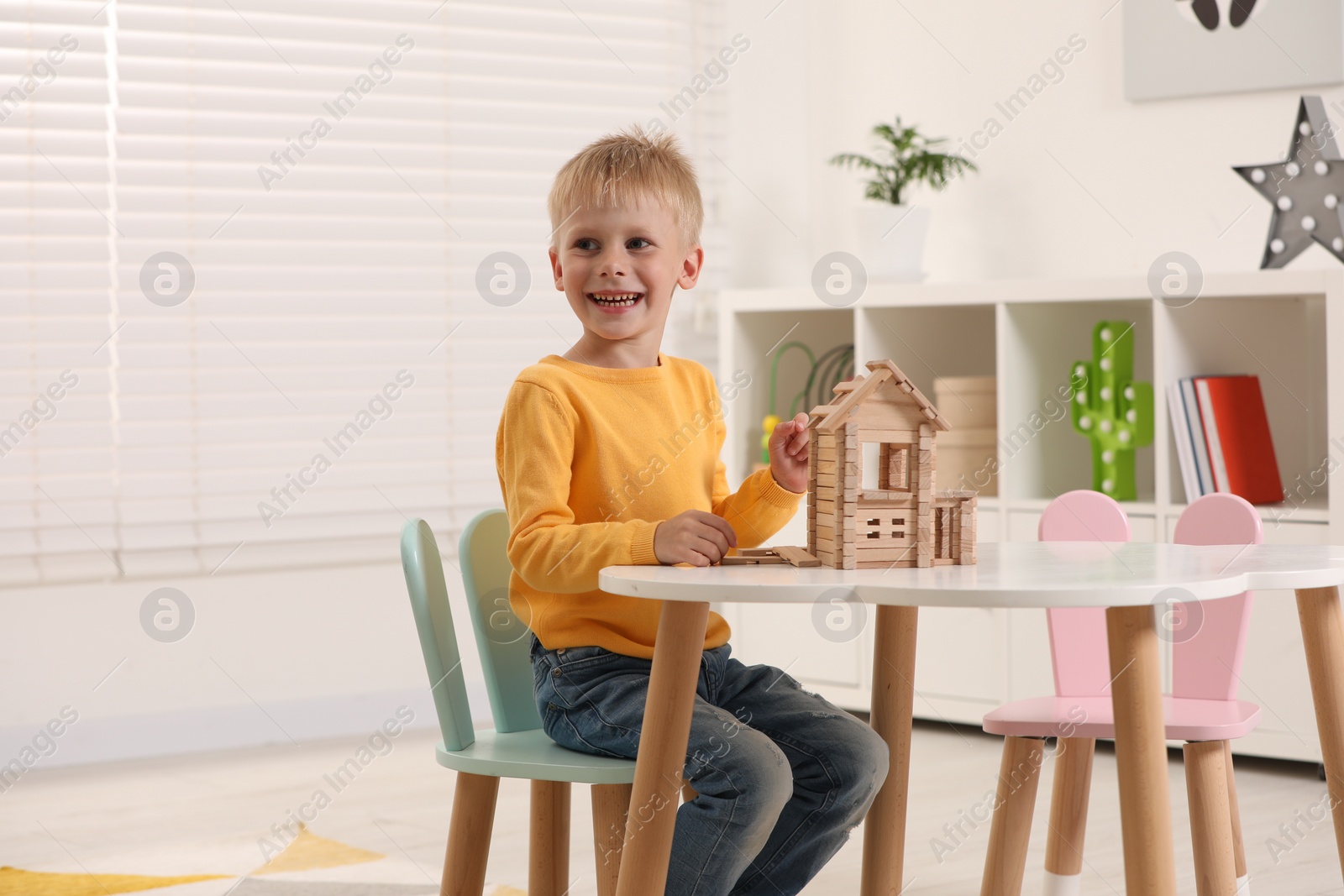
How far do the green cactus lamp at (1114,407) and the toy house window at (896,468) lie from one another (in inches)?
66.2

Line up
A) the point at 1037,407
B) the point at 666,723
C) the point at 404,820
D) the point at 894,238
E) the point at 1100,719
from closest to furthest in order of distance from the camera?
the point at 666,723, the point at 1100,719, the point at 404,820, the point at 1037,407, the point at 894,238

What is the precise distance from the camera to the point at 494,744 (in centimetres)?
156

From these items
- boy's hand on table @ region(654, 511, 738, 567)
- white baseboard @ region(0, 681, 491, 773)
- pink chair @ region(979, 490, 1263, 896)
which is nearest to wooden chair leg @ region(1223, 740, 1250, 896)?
pink chair @ region(979, 490, 1263, 896)

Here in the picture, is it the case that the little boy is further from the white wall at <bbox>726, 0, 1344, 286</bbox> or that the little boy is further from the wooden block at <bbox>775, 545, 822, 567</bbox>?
the white wall at <bbox>726, 0, 1344, 286</bbox>

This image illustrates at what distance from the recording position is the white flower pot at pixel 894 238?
347 centimetres

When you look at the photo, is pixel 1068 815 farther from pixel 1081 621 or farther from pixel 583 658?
pixel 583 658

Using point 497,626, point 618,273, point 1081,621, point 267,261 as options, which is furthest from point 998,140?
point 497,626

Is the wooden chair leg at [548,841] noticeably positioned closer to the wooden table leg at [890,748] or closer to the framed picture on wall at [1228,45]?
the wooden table leg at [890,748]

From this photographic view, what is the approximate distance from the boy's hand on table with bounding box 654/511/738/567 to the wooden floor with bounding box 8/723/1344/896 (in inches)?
35.2

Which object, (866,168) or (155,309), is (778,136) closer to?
(866,168)

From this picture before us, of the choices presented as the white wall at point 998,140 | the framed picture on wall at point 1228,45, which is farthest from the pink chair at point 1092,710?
the framed picture on wall at point 1228,45

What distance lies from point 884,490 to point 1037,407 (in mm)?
1841

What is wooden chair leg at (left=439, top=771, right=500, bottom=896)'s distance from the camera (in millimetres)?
1537

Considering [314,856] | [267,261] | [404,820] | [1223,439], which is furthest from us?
[267,261]
